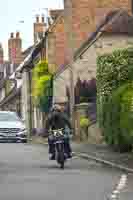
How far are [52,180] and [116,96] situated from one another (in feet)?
23.9

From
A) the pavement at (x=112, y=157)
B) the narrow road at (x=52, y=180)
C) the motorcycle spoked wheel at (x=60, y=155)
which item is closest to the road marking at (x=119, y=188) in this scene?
the narrow road at (x=52, y=180)

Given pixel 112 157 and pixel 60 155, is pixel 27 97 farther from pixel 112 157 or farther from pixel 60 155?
pixel 60 155

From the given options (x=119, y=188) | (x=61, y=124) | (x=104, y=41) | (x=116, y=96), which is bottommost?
(x=119, y=188)

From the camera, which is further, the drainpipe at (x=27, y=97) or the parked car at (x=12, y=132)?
the drainpipe at (x=27, y=97)

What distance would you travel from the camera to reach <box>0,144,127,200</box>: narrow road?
1470 centimetres

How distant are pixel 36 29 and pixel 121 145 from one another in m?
54.9

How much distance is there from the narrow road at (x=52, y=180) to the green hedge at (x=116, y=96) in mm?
1327

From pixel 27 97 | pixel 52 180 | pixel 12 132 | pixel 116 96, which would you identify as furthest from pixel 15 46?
pixel 52 180

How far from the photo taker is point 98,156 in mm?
25625

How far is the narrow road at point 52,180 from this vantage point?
14.7m

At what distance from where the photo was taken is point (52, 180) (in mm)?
17844

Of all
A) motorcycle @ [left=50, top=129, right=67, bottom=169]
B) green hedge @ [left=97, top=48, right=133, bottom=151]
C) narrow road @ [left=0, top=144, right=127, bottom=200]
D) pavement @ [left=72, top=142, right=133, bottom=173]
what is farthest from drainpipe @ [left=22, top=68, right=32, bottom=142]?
motorcycle @ [left=50, top=129, right=67, bottom=169]

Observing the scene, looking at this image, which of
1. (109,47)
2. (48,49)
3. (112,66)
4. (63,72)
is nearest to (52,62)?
(48,49)

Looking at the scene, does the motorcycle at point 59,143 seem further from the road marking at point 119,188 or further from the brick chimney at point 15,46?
the brick chimney at point 15,46
